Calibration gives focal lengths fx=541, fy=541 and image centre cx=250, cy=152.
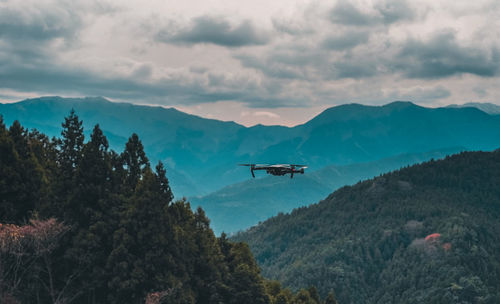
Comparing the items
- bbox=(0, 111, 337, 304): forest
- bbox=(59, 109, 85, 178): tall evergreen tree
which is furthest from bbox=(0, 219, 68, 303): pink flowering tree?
bbox=(59, 109, 85, 178): tall evergreen tree

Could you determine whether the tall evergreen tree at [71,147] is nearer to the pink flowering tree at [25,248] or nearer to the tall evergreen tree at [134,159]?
the tall evergreen tree at [134,159]

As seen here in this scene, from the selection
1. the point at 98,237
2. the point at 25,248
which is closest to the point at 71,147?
the point at 98,237

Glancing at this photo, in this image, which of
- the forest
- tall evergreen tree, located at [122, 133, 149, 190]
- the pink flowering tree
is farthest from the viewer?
tall evergreen tree, located at [122, 133, 149, 190]

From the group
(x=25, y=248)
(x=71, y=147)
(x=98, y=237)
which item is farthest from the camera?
(x=71, y=147)

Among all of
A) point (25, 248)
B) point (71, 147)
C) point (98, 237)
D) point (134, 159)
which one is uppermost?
point (71, 147)

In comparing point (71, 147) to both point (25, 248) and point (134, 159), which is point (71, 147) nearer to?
point (134, 159)

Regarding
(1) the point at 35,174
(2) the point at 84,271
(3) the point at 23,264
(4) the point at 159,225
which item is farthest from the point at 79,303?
(1) the point at 35,174

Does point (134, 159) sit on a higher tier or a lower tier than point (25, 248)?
higher

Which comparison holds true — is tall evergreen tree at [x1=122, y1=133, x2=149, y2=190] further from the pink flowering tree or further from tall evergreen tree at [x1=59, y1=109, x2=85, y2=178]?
the pink flowering tree

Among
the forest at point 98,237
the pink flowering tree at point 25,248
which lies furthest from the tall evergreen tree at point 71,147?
the pink flowering tree at point 25,248
